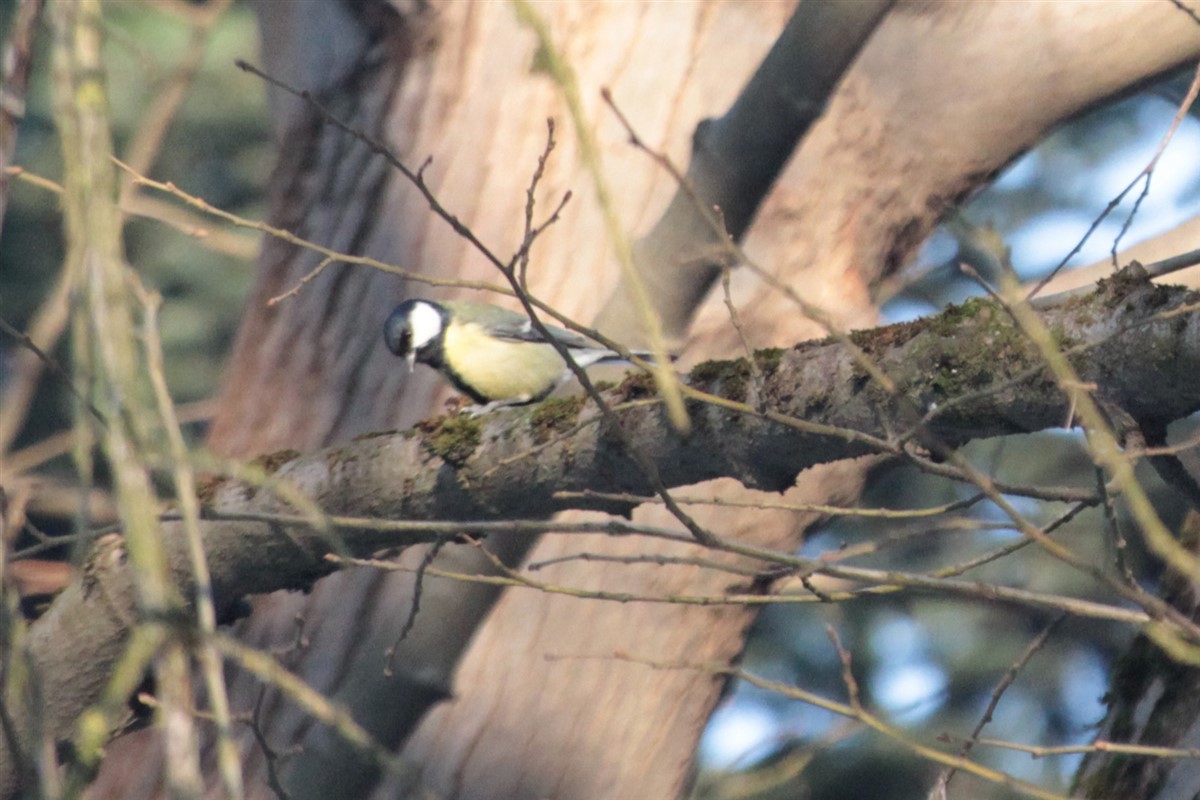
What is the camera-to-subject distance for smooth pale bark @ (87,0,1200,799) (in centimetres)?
275

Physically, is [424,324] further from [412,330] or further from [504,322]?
[504,322]

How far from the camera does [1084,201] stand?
6.06 m

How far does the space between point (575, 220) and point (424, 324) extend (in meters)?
0.46

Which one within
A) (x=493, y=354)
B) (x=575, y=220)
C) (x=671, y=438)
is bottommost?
(x=671, y=438)

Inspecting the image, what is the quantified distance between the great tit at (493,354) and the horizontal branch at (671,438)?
89 cm

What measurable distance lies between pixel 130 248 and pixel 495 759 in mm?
5020

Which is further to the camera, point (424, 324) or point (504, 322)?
point (504, 322)

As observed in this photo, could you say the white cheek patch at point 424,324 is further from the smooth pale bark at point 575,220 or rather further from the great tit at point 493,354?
the smooth pale bark at point 575,220

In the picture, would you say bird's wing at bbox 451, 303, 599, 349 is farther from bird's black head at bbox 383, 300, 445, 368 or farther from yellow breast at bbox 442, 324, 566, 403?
bird's black head at bbox 383, 300, 445, 368

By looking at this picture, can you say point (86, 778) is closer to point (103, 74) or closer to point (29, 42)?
point (103, 74)

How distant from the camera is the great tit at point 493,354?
311 centimetres

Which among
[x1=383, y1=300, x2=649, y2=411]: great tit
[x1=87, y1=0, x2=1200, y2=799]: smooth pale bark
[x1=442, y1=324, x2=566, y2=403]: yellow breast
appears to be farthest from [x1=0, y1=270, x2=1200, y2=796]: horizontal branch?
[x1=442, y1=324, x2=566, y2=403]: yellow breast

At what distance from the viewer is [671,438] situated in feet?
5.87

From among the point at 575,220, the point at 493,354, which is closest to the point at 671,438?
the point at 575,220
